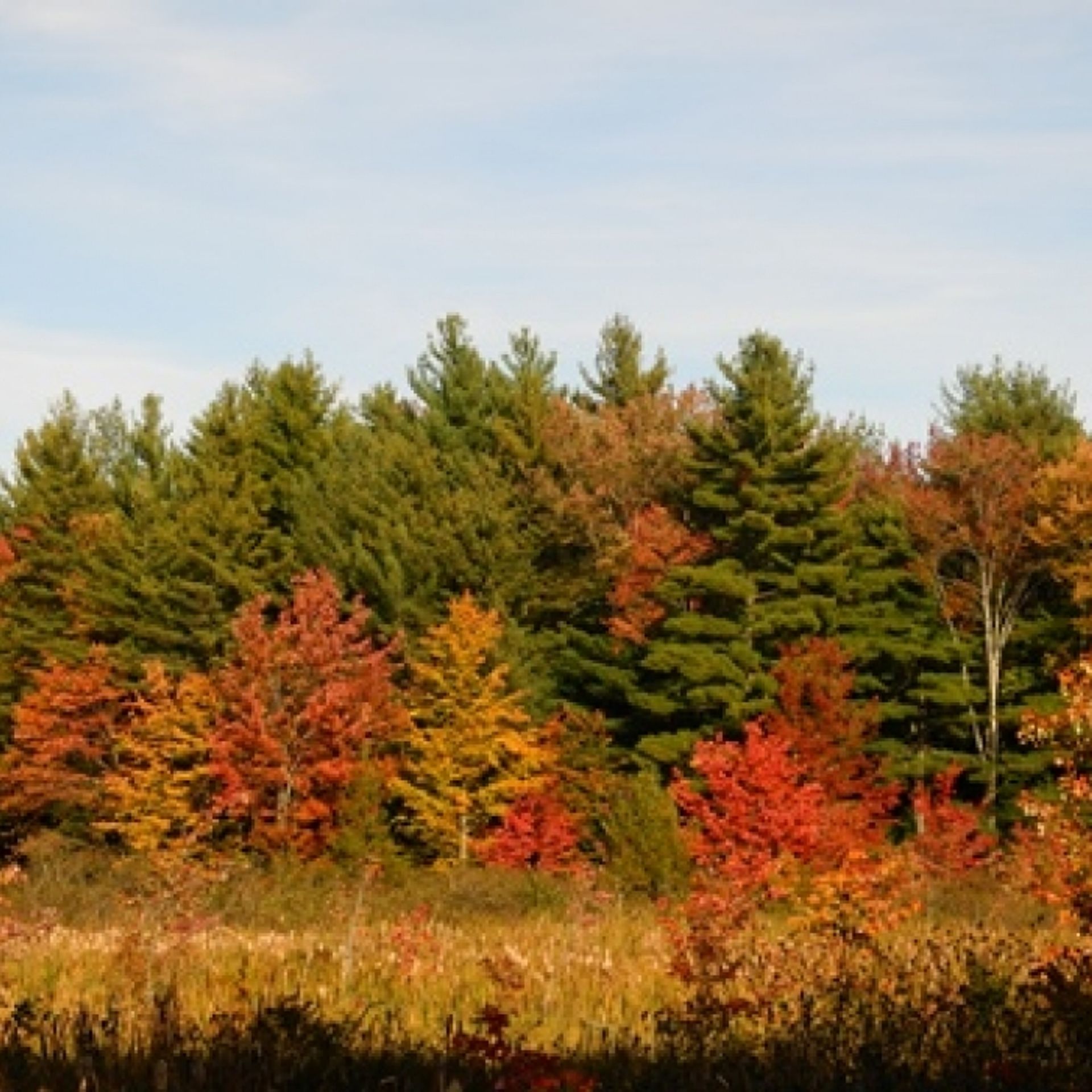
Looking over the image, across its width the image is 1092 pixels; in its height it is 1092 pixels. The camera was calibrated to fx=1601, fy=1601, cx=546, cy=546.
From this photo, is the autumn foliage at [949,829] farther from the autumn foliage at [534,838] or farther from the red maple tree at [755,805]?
the autumn foliage at [534,838]

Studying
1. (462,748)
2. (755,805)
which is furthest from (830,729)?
(462,748)

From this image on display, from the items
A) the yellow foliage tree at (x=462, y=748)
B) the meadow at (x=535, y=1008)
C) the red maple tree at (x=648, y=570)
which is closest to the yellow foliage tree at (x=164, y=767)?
the yellow foliage tree at (x=462, y=748)

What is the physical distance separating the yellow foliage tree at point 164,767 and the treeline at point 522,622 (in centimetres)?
15

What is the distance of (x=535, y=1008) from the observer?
8.42 metres

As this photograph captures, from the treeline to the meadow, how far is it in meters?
16.2

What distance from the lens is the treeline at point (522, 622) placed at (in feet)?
114

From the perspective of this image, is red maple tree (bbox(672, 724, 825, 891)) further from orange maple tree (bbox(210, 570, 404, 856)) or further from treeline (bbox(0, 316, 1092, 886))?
orange maple tree (bbox(210, 570, 404, 856))

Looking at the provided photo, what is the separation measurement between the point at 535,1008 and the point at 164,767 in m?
29.9

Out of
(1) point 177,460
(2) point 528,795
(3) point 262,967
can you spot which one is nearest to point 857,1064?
(3) point 262,967

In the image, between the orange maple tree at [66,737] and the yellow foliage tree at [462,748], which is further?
the orange maple tree at [66,737]

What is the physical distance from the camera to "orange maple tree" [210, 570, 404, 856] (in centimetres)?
3450

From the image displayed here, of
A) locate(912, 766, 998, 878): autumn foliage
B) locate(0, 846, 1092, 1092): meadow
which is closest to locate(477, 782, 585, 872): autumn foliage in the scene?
locate(912, 766, 998, 878): autumn foliage

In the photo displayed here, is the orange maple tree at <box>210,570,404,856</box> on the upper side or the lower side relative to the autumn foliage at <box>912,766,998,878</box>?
upper

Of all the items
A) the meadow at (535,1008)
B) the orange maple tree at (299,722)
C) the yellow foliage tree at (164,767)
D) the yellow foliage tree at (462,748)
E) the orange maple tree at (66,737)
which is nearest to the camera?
the meadow at (535,1008)
